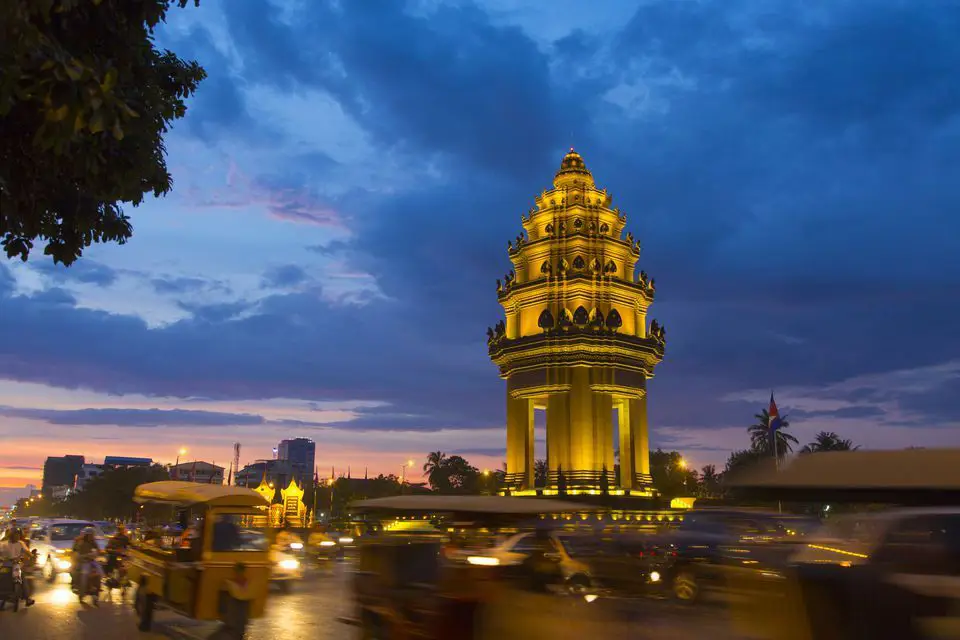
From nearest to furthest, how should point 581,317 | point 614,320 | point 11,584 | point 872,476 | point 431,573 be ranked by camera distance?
point 872,476 → point 431,573 → point 11,584 → point 581,317 → point 614,320

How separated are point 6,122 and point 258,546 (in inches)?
353

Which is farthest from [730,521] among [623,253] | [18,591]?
[623,253]

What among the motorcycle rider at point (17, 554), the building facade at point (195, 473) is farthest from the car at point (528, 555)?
the building facade at point (195, 473)

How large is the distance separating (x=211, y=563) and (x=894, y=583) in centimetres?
988

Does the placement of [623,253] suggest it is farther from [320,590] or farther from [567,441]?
[320,590]

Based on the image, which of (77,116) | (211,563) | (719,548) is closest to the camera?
(77,116)

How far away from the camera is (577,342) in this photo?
2144 inches

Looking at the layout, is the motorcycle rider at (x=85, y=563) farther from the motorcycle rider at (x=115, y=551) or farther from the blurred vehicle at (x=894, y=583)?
the blurred vehicle at (x=894, y=583)

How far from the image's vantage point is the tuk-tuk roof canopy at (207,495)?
46.5 feet

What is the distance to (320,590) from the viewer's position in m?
22.1

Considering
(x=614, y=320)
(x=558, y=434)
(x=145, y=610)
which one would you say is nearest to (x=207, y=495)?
(x=145, y=610)

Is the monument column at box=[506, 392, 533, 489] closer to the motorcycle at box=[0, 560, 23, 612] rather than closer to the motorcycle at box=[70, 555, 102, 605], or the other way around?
the motorcycle at box=[70, 555, 102, 605]

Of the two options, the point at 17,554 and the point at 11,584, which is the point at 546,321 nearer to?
the point at 17,554

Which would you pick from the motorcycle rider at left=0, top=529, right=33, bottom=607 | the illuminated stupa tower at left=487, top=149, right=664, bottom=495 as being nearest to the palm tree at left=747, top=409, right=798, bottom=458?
the illuminated stupa tower at left=487, top=149, right=664, bottom=495
